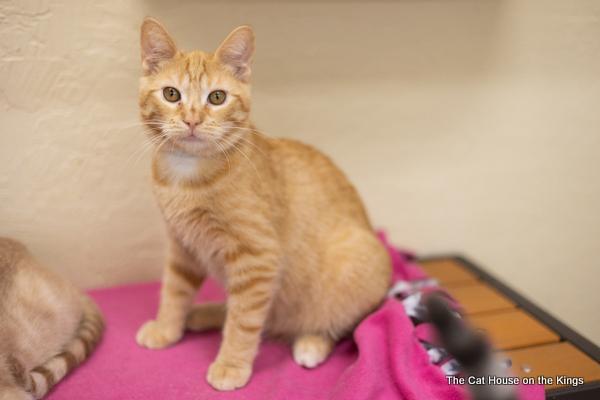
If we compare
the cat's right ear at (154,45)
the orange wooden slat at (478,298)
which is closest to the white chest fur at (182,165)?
the cat's right ear at (154,45)

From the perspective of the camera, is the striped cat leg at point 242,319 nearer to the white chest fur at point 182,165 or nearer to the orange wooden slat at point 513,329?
the white chest fur at point 182,165

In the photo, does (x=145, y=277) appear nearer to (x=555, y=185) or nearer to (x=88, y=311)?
(x=88, y=311)

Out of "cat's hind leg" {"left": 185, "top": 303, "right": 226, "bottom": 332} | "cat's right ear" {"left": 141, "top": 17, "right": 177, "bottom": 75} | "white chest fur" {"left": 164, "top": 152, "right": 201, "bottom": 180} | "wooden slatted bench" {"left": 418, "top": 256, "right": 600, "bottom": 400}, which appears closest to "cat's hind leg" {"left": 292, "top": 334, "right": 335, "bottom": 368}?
"cat's hind leg" {"left": 185, "top": 303, "right": 226, "bottom": 332}

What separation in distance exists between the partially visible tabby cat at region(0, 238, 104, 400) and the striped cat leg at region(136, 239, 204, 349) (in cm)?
17

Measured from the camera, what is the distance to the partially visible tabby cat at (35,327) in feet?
3.90

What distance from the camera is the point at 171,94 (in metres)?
1.24

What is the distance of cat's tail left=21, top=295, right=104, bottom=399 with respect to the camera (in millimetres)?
1220

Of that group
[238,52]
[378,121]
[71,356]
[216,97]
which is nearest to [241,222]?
[216,97]

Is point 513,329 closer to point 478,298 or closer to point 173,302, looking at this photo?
point 478,298

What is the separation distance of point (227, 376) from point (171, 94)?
0.80m

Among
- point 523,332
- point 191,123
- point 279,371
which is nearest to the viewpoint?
point 191,123

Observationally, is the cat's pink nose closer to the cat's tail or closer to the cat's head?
the cat's head

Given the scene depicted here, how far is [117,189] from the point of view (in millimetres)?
1724

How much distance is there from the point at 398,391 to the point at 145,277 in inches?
44.1
